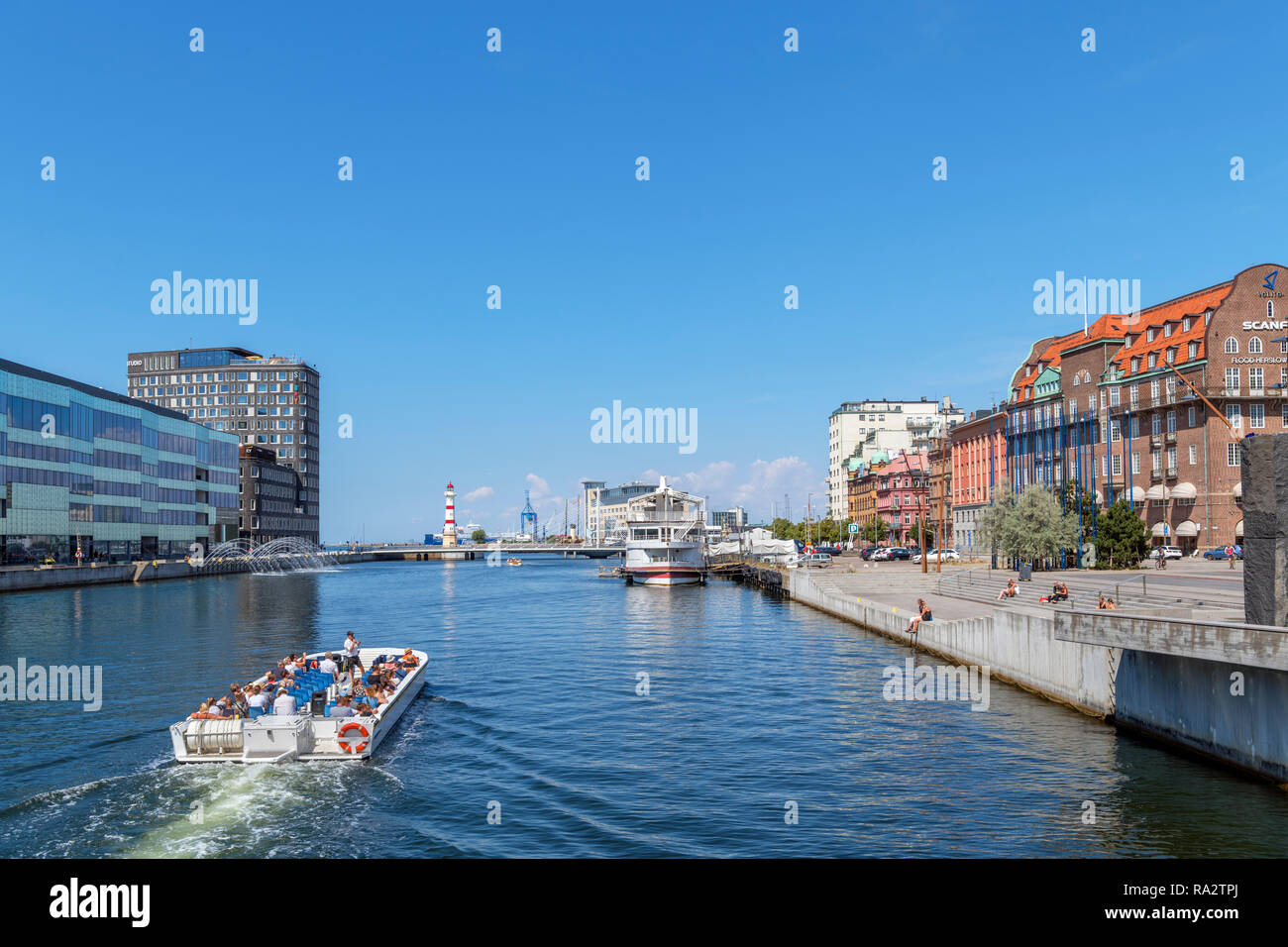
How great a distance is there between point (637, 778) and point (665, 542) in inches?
3252

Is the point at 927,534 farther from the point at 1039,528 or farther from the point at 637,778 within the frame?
the point at 637,778

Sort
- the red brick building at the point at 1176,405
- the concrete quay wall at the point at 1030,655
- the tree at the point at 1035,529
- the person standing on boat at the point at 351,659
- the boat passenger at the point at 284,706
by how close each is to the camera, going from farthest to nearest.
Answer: the red brick building at the point at 1176,405 → the tree at the point at 1035,529 → the person standing on boat at the point at 351,659 → the concrete quay wall at the point at 1030,655 → the boat passenger at the point at 284,706

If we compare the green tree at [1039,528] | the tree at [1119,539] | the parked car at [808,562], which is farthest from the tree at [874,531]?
the green tree at [1039,528]

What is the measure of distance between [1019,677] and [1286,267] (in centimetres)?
6522

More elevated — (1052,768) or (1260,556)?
(1260,556)

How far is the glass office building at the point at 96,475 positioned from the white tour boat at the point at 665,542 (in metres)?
66.7

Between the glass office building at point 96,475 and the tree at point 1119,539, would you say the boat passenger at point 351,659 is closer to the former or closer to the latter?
the tree at point 1119,539

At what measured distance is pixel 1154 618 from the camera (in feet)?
72.0

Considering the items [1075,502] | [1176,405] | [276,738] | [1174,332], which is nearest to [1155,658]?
[276,738]

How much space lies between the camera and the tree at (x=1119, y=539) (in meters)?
66.3

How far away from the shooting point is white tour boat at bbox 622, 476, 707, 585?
104812mm
